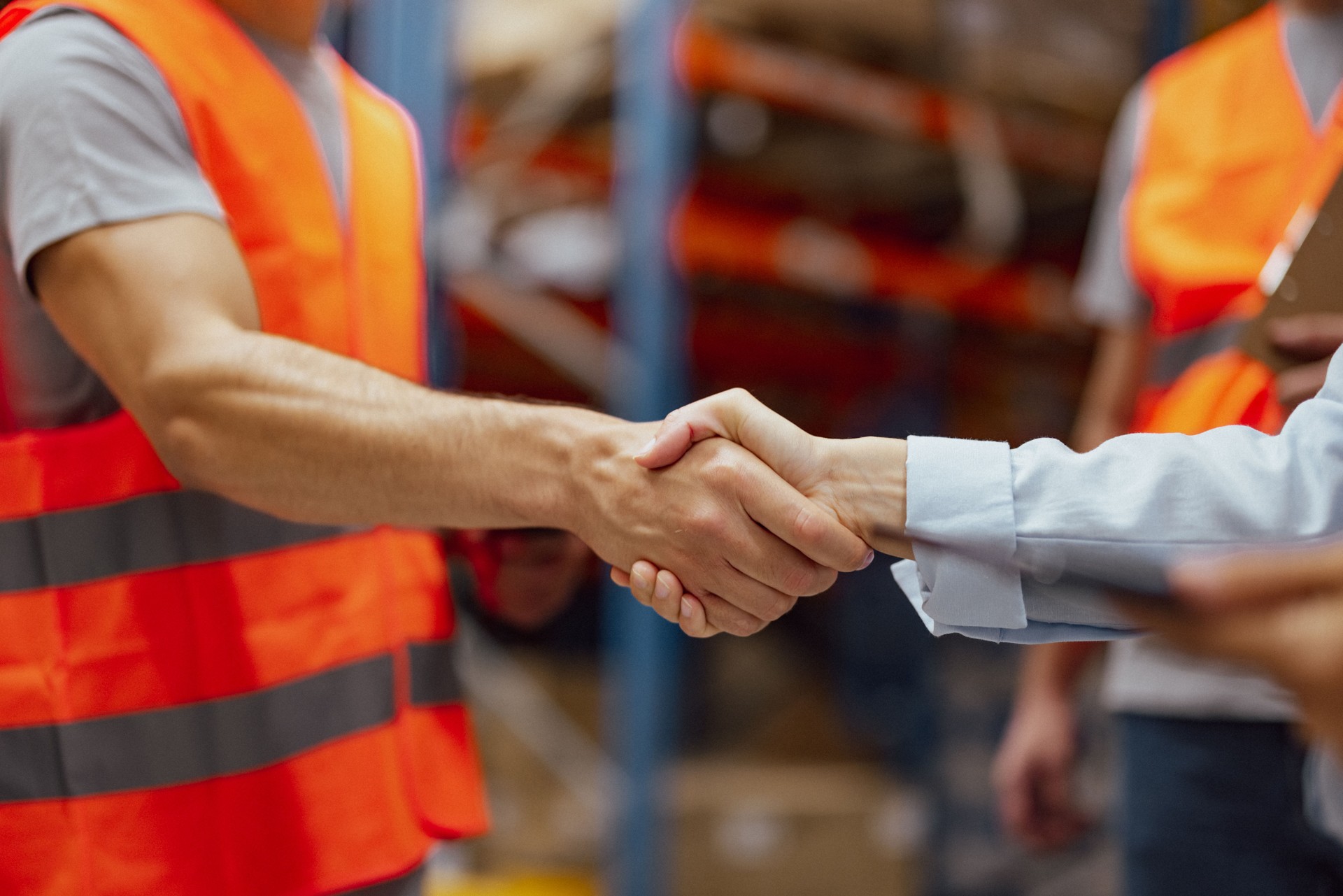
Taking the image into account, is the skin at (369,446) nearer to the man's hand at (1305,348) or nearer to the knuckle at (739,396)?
the knuckle at (739,396)

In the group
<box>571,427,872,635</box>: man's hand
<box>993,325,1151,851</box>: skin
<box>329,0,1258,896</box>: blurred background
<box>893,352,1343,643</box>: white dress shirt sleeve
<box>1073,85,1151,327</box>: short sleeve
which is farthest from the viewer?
<box>329,0,1258,896</box>: blurred background

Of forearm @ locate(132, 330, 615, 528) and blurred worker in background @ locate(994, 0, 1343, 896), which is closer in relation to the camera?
forearm @ locate(132, 330, 615, 528)

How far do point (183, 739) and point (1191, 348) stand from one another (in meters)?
1.17

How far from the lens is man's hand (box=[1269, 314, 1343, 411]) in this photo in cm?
98

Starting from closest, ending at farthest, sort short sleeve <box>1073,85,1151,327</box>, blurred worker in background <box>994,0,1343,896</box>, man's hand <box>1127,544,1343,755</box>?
1. man's hand <box>1127,544,1343,755</box>
2. blurred worker in background <box>994,0,1343,896</box>
3. short sleeve <box>1073,85,1151,327</box>

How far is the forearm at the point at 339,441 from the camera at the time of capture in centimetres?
89

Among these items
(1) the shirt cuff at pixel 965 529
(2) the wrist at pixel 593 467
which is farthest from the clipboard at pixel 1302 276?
(2) the wrist at pixel 593 467

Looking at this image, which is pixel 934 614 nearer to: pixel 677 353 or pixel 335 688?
pixel 335 688

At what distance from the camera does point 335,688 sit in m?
Answer: 1.06

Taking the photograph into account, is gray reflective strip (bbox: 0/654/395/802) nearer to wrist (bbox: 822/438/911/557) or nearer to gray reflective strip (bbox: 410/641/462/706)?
gray reflective strip (bbox: 410/641/462/706)

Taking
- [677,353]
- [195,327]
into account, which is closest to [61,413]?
[195,327]

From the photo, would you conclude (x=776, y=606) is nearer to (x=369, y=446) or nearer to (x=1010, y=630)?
(x=1010, y=630)

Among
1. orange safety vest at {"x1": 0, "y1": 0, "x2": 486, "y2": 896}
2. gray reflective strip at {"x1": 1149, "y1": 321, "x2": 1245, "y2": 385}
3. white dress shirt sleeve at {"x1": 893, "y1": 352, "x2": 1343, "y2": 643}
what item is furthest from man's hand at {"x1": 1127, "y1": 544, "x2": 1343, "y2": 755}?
orange safety vest at {"x1": 0, "y1": 0, "x2": 486, "y2": 896}

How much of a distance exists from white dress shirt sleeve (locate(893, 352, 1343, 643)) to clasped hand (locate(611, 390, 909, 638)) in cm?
4
